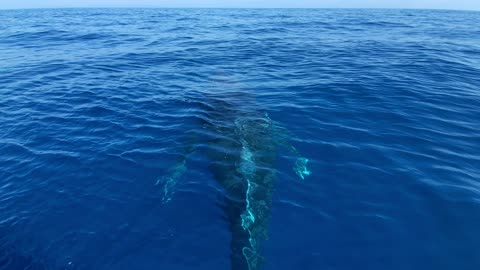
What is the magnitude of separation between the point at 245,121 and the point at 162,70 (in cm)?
1167

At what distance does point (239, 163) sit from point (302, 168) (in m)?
2.39

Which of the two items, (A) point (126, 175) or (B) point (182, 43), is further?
(B) point (182, 43)

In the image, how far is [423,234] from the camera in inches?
398

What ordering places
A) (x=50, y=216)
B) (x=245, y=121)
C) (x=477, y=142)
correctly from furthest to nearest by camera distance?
(x=245, y=121) → (x=477, y=142) → (x=50, y=216)

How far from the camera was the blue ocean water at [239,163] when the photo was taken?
388 inches

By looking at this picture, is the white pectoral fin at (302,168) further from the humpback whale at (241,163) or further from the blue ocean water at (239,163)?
the blue ocean water at (239,163)

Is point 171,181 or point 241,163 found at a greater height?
point 241,163

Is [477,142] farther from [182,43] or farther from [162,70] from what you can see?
[182,43]

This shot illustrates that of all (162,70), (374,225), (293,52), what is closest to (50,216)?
(374,225)

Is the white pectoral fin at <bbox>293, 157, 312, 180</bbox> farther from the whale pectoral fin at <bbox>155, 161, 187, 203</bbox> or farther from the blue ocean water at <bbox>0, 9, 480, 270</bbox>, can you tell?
the whale pectoral fin at <bbox>155, 161, 187, 203</bbox>

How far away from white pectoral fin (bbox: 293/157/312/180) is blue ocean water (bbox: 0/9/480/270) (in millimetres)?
179

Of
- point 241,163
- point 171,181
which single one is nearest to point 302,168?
point 241,163

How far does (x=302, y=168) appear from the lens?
13305 mm

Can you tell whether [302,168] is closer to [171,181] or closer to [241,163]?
[241,163]
